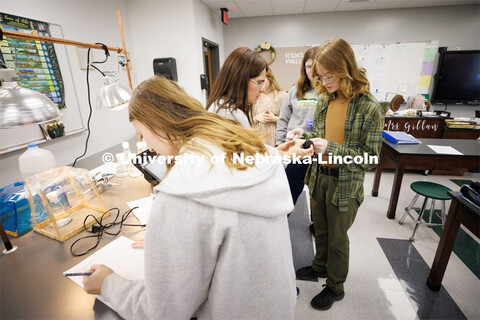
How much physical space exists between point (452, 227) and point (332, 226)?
0.87 metres

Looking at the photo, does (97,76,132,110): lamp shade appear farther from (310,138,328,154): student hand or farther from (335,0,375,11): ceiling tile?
(335,0,375,11): ceiling tile

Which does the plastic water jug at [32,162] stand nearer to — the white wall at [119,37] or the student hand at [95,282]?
the white wall at [119,37]

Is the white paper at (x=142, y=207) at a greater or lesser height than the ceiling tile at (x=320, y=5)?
lesser

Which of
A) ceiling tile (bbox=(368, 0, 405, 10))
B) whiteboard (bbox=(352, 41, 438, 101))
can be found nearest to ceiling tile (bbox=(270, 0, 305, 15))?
ceiling tile (bbox=(368, 0, 405, 10))

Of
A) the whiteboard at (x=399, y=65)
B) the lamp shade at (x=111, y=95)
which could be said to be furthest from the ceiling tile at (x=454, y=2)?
the lamp shade at (x=111, y=95)

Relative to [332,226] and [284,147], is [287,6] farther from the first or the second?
[332,226]

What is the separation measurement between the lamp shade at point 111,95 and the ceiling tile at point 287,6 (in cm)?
410

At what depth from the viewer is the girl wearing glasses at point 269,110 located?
227cm

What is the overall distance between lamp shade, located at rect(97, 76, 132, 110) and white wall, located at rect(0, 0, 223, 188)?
1530 millimetres

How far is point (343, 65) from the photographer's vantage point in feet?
3.85

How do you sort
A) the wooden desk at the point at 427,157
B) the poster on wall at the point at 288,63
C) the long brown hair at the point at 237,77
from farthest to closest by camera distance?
the poster on wall at the point at 288,63 → the wooden desk at the point at 427,157 → the long brown hair at the point at 237,77

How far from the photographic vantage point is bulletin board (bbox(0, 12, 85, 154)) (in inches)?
79.0

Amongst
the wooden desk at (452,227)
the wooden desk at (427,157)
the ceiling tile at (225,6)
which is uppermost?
the ceiling tile at (225,6)

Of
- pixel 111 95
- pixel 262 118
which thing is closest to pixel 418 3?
pixel 262 118
